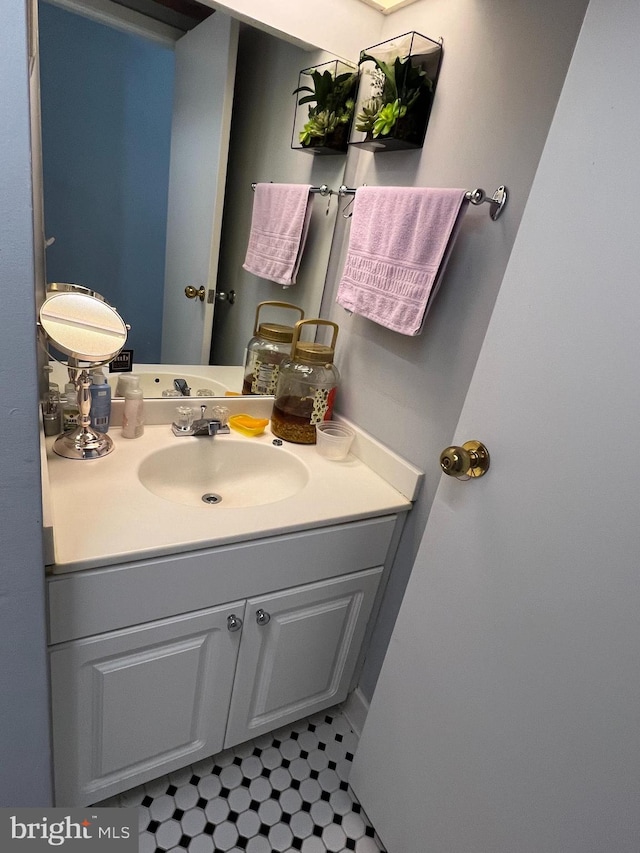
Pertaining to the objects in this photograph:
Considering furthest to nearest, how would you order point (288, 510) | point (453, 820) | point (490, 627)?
point (288, 510)
point (453, 820)
point (490, 627)

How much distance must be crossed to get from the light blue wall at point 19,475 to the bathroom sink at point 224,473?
499 millimetres

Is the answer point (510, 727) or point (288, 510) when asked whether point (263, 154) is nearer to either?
point (288, 510)

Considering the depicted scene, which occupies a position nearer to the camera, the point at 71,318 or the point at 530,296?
the point at 530,296

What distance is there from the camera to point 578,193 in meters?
0.69

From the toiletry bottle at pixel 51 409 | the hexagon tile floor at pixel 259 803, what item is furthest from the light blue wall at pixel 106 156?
the hexagon tile floor at pixel 259 803

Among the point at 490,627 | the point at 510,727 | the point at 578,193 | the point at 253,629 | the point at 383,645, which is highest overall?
the point at 578,193

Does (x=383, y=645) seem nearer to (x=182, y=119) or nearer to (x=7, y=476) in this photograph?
(x=7, y=476)

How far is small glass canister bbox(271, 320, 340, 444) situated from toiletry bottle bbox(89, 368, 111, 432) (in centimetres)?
45

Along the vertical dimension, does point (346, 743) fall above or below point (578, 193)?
below

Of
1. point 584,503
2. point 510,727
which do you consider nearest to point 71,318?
point 584,503

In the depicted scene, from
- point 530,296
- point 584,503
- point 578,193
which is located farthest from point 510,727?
point 578,193

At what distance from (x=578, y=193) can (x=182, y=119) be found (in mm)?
921

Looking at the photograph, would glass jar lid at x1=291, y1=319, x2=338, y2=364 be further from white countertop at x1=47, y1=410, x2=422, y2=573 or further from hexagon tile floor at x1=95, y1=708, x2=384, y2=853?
hexagon tile floor at x1=95, y1=708, x2=384, y2=853

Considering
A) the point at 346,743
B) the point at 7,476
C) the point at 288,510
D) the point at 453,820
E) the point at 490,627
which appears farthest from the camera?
the point at 346,743
